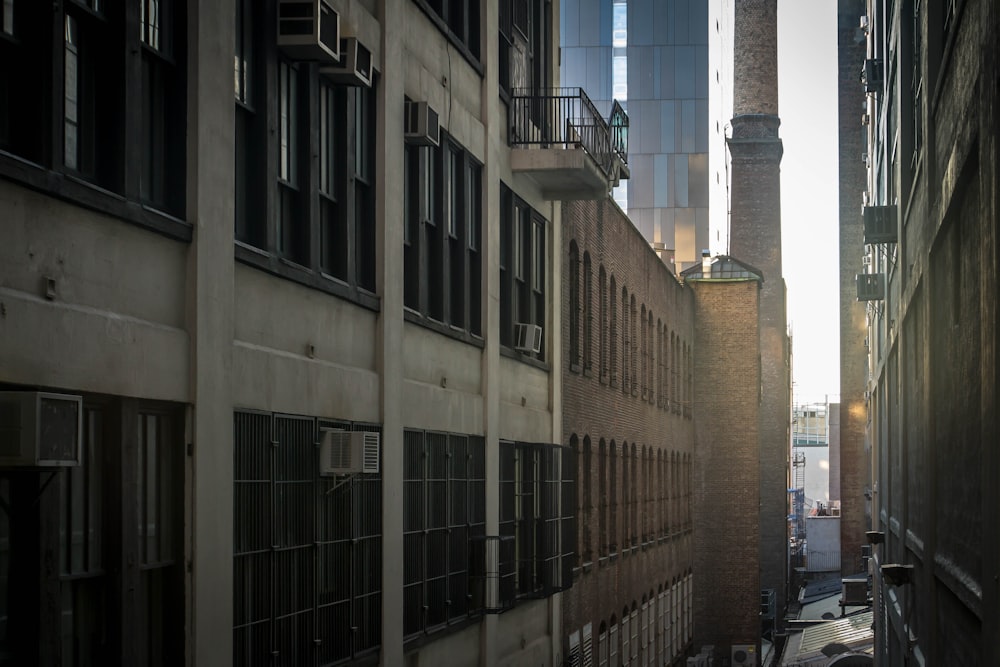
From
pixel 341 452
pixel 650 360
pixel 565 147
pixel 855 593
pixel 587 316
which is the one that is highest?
pixel 565 147

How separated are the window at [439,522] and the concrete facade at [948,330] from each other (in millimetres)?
5232

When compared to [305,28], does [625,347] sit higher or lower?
lower

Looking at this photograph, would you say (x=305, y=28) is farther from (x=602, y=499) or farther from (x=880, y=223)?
(x=602, y=499)

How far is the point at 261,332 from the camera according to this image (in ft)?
39.2

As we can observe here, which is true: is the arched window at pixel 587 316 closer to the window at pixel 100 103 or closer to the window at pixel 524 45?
the window at pixel 524 45

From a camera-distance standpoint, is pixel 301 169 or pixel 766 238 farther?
pixel 766 238

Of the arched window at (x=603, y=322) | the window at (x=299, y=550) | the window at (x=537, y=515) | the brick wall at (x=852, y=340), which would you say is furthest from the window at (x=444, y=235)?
the brick wall at (x=852, y=340)

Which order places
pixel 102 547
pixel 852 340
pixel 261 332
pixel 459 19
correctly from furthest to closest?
pixel 852 340
pixel 459 19
pixel 261 332
pixel 102 547

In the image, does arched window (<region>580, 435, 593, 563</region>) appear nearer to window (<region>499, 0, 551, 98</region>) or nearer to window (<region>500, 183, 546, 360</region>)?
window (<region>500, 183, 546, 360</region>)

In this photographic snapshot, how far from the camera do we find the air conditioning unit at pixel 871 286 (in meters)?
32.2

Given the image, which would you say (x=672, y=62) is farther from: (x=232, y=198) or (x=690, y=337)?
(x=232, y=198)

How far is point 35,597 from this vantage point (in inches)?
336

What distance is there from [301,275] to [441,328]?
4.43 m

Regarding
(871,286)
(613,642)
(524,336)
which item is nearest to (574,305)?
(524,336)
